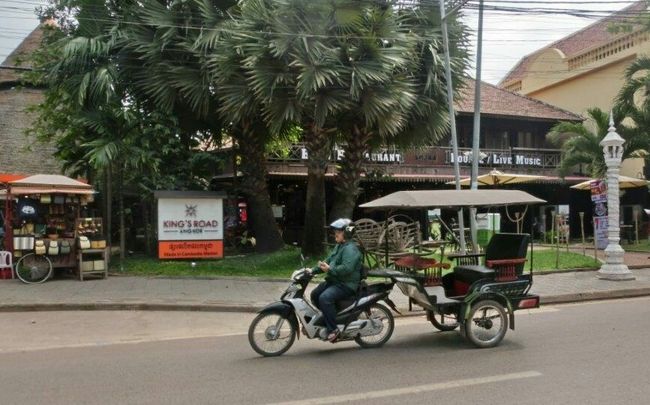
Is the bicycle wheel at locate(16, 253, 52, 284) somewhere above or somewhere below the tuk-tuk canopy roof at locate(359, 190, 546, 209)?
below

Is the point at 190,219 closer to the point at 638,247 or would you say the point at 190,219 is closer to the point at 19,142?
the point at 19,142

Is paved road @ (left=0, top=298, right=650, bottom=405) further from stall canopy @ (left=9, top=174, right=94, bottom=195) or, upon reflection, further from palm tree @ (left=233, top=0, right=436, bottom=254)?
palm tree @ (left=233, top=0, right=436, bottom=254)

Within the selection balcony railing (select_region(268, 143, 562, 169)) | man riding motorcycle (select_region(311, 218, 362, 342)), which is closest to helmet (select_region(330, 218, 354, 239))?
man riding motorcycle (select_region(311, 218, 362, 342))

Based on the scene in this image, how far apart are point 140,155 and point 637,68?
15.3 m

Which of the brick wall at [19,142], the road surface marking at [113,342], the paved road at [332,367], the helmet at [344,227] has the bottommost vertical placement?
the road surface marking at [113,342]

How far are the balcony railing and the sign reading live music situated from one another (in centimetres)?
510

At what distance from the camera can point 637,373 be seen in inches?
223

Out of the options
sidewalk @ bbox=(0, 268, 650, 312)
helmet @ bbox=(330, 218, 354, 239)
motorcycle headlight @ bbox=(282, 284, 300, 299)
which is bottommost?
sidewalk @ bbox=(0, 268, 650, 312)

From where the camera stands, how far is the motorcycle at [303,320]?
6699 mm

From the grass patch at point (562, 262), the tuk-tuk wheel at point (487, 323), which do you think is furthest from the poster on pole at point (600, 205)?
the tuk-tuk wheel at point (487, 323)

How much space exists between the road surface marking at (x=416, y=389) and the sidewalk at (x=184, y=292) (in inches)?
174

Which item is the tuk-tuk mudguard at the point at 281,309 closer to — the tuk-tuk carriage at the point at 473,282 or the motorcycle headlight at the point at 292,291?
the motorcycle headlight at the point at 292,291

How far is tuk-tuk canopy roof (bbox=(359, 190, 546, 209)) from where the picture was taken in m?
7.51

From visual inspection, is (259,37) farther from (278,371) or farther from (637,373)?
(637,373)
